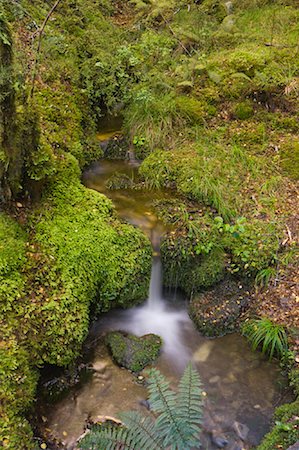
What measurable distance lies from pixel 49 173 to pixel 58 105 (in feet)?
7.30

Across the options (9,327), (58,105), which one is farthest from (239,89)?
(9,327)

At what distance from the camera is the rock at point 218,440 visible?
390cm

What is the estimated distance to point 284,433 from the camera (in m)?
3.58

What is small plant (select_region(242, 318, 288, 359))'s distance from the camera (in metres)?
4.59

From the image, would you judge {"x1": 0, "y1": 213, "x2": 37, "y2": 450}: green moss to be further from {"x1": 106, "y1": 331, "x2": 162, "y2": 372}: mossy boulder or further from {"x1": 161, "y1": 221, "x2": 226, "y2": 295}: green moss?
{"x1": 161, "y1": 221, "x2": 226, "y2": 295}: green moss

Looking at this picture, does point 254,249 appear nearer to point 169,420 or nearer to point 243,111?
point 169,420

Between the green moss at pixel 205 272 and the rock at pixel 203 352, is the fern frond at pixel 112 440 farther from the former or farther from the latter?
A: the green moss at pixel 205 272

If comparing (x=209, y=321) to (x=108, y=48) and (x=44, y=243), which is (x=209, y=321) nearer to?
(x=44, y=243)

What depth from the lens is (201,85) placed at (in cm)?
753

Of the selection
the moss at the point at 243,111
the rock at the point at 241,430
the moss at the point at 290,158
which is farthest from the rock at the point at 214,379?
the moss at the point at 243,111

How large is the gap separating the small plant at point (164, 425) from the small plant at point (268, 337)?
1.56 m

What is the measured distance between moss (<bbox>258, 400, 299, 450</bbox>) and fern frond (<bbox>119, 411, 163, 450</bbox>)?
0.99 metres

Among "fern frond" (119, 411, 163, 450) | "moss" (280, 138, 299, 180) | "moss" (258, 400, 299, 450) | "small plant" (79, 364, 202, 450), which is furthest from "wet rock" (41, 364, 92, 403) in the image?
"moss" (280, 138, 299, 180)

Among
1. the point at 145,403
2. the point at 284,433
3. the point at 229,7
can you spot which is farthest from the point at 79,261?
the point at 229,7
